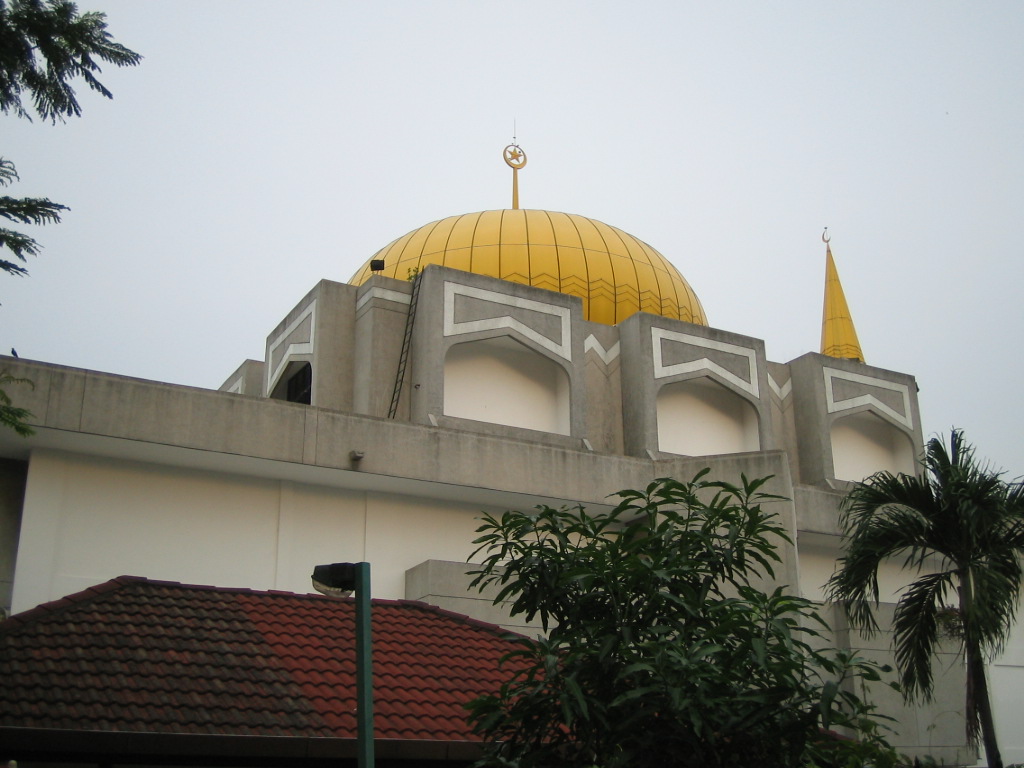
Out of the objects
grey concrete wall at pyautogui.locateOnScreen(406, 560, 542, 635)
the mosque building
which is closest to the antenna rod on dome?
the mosque building

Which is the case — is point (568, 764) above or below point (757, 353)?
below

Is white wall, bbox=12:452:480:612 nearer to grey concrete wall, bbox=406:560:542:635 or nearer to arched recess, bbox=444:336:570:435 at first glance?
grey concrete wall, bbox=406:560:542:635

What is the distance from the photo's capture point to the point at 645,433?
2133 cm

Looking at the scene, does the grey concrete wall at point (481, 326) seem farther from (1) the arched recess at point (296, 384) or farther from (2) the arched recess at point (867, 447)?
(2) the arched recess at point (867, 447)

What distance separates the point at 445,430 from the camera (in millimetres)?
16875

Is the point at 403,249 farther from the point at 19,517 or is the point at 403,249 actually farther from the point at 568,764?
the point at 568,764

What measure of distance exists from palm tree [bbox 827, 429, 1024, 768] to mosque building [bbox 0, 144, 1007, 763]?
12.6 feet

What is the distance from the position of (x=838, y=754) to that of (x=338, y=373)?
44.9 feet

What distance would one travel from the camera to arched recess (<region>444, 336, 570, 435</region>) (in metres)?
20.7

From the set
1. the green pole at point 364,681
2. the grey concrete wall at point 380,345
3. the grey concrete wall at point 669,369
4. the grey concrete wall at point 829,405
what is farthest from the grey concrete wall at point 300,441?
the green pole at point 364,681

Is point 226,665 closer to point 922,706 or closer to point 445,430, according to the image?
point 445,430

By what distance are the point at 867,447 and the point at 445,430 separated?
11634mm

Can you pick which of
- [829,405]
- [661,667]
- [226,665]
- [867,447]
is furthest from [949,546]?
[867,447]

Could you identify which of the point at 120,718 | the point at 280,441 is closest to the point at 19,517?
the point at 280,441
